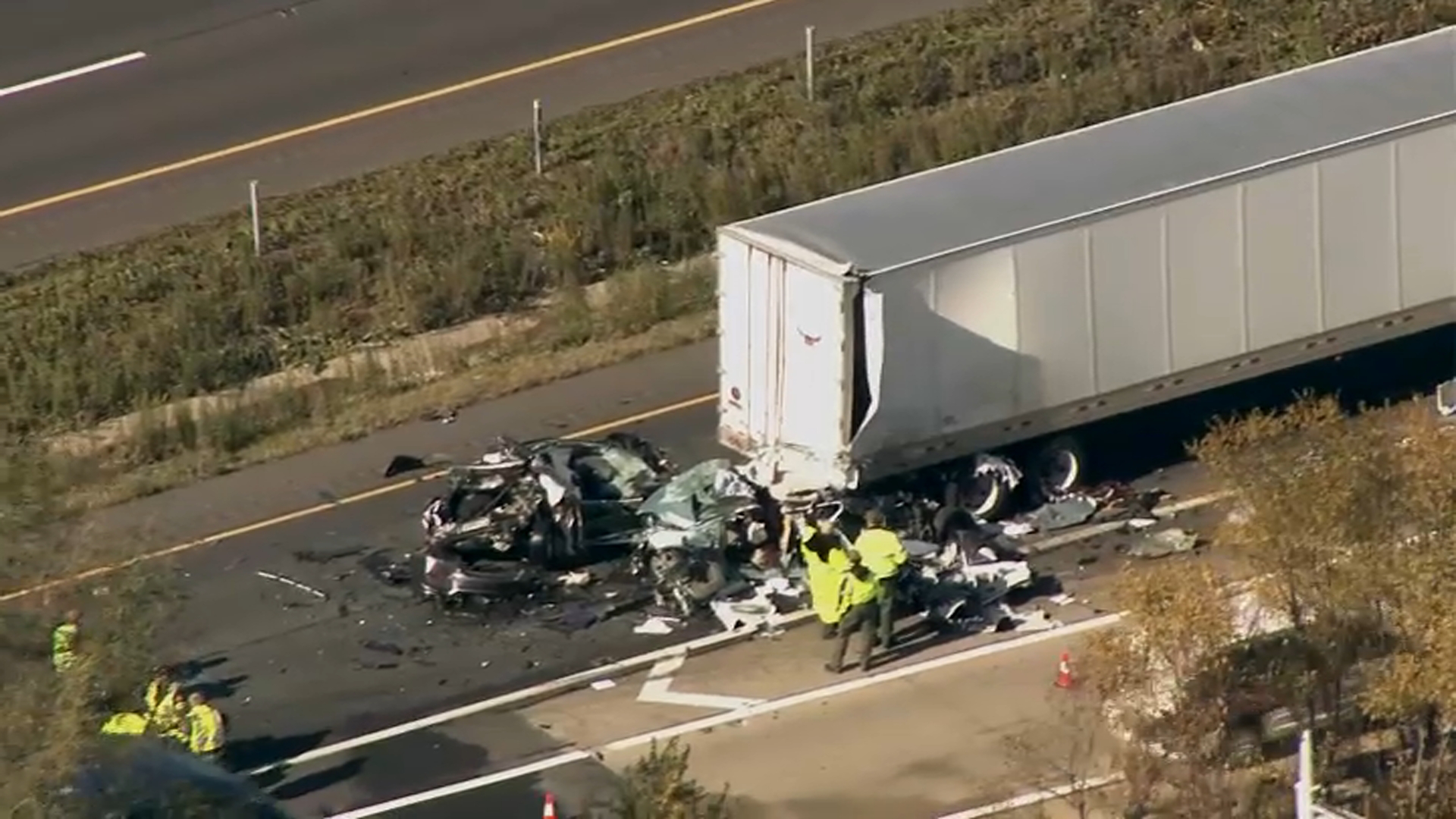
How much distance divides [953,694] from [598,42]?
15.3 m

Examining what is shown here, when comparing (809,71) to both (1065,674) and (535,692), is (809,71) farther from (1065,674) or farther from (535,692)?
(1065,674)

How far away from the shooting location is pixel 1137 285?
2631 centimetres

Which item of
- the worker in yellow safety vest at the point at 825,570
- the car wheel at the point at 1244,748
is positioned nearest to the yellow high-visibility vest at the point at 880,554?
the worker in yellow safety vest at the point at 825,570

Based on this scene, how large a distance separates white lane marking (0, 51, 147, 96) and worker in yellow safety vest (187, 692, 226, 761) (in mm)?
15059

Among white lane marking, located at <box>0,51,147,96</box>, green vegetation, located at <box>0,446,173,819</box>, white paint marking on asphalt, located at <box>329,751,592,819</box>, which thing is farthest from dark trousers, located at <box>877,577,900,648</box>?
white lane marking, located at <box>0,51,147,96</box>

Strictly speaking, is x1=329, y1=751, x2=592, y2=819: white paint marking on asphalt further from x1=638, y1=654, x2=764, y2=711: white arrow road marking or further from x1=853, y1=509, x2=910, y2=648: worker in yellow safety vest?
x1=853, y1=509, x2=910, y2=648: worker in yellow safety vest

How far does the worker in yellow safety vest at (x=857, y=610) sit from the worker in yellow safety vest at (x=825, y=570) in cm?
6

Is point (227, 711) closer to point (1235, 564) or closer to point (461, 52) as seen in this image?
point (1235, 564)

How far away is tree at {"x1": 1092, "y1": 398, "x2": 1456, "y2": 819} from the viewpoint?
60.4 ft

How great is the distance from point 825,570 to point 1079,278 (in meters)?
3.86

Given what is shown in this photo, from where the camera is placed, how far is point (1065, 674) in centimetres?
2295

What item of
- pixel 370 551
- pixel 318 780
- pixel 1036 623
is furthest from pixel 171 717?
pixel 1036 623

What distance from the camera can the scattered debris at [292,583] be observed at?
85.1ft

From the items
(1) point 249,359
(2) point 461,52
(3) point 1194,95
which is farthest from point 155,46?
(3) point 1194,95
